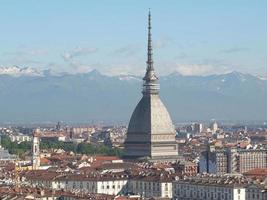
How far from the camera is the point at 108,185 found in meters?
67.5

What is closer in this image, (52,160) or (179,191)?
(179,191)

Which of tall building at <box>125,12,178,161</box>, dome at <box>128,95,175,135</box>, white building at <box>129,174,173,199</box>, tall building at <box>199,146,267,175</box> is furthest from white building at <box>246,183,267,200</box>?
dome at <box>128,95,175,135</box>

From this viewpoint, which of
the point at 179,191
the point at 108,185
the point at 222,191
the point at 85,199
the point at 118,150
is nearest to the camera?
the point at 85,199

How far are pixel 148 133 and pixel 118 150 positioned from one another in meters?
18.9

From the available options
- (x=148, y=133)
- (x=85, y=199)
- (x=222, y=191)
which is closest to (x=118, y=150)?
(x=148, y=133)

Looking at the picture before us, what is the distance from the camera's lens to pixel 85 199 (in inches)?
1949

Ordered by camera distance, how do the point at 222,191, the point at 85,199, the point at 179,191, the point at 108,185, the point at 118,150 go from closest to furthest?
the point at 85,199
the point at 222,191
the point at 179,191
the point at 108,185
the point at 118,150

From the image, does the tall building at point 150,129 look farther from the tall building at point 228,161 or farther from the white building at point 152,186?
the white building at point 152,186

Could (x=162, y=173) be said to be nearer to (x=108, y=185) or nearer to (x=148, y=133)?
(x=108, y=185)

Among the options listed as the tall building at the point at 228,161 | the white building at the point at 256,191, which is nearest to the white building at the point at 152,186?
the white building at the point at 256,191

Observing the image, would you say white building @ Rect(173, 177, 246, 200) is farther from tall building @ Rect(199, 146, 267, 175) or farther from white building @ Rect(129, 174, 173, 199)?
tall building @ Rect(199, 146, 267, 175)

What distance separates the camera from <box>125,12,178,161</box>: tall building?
91562 mm

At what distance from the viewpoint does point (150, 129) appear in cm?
9294

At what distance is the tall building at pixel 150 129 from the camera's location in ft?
300
